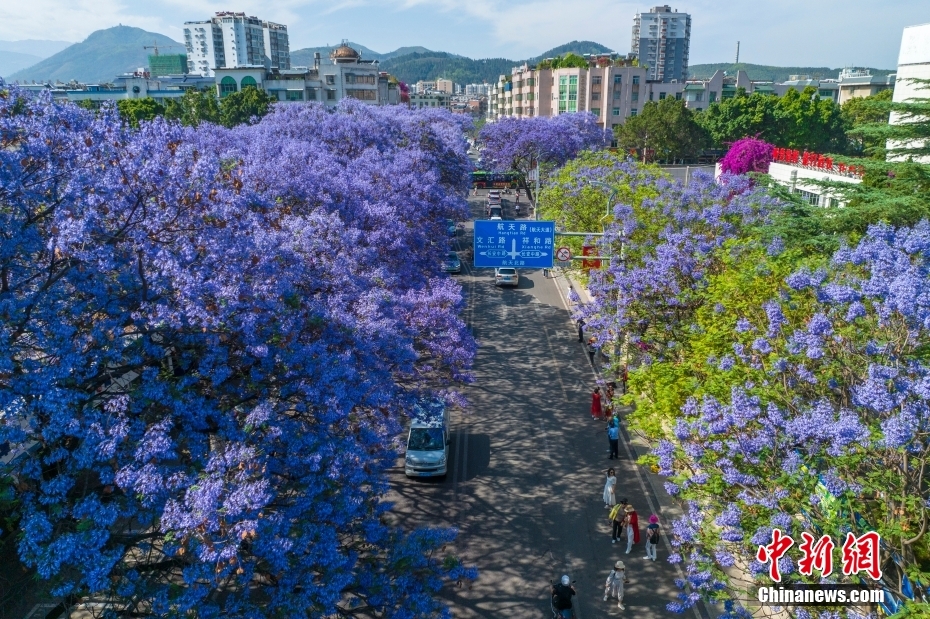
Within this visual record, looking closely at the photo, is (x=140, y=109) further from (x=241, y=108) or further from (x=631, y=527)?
(x=631, y=527)

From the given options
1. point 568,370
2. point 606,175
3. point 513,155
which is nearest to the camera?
point 568,370

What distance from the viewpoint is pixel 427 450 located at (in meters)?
16.9

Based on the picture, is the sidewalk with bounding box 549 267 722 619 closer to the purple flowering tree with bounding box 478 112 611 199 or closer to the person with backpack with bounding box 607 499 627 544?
the person with backpack with bounding box 607 499 627 544

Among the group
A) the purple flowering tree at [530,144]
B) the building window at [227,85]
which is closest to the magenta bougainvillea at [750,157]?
the purple flowering tree at [530,144]

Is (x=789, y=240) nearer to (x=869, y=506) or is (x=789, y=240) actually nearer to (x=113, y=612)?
(x=869, y=506)

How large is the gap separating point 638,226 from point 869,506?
11683 millimetres

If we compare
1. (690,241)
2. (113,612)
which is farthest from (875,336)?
(113,612)

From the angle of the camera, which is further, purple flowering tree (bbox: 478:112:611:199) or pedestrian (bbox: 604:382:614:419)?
purple flowering tree (bbox: 478:112:611:199)

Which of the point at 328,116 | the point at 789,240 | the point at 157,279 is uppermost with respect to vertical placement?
the point at 328,116

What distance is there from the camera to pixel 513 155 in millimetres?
52531

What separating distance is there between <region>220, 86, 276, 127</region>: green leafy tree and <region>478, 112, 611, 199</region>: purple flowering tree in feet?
69.2

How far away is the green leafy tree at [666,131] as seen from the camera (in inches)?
2699

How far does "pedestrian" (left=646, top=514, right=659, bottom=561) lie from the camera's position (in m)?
13.8

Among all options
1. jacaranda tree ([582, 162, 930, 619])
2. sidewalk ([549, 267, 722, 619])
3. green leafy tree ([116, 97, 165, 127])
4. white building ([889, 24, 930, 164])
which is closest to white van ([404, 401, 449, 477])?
sidewalk ([549, 267, 722, 619])
